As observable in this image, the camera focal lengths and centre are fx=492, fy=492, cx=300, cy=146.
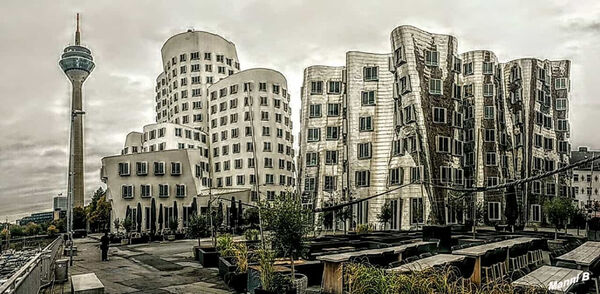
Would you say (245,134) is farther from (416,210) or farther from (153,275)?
(153,275)

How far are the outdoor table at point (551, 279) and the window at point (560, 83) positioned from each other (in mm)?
64993

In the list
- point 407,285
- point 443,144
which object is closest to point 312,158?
point 443,144

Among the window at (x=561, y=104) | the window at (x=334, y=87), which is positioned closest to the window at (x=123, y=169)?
the window at (x=334, y=87)

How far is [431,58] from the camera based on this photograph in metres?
54.8

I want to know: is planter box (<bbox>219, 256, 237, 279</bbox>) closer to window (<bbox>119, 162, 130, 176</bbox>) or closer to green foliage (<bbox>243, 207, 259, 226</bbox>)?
green foliage (<bbox>243, 207, 259, 226</bbox>)

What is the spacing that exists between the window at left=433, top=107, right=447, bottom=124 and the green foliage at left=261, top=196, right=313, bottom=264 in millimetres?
43767

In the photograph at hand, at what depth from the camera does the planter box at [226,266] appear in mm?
16719

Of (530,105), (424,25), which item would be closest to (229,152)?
(424,25)

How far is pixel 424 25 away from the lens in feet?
204

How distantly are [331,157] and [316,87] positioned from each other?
9.57 metres

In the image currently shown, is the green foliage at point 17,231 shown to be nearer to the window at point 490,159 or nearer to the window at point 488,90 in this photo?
the window at point 490,159

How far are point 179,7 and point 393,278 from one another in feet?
54.8

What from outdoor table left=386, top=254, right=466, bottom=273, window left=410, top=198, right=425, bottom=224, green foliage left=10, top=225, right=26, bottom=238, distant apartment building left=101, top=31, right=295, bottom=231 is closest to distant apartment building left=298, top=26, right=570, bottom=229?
window left=410, top=198, right=425, bottom=224

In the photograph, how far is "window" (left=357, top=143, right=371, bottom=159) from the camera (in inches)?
2284
